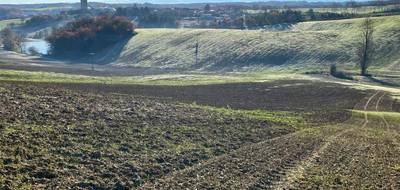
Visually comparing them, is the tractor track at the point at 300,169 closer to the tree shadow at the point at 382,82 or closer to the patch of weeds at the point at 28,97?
the patch of weeds at the point at 28,97

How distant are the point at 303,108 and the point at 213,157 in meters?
26.1

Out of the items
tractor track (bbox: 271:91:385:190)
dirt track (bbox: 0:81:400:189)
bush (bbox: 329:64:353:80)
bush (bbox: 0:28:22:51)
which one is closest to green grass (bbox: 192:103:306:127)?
dirt track (bbox: 0:81:400:189)

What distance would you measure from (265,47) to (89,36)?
48.4 metres

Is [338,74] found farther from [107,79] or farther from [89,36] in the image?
[89,36]

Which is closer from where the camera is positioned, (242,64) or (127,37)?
(242,64)

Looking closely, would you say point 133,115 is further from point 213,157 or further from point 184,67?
point 184,67

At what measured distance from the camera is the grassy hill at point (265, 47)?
114856mm

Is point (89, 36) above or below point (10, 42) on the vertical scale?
above

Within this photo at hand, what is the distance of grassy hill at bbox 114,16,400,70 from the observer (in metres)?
115

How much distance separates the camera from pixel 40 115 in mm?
30047

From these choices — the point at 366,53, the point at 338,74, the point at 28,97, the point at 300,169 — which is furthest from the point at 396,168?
the point at 366,53

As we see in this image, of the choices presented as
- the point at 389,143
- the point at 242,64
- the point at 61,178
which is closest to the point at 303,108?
the point at 389,143

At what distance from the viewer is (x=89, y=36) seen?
149000 millimetres

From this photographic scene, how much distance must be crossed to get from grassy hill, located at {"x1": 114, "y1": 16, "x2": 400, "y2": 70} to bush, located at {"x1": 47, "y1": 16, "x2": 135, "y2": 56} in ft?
23.9
